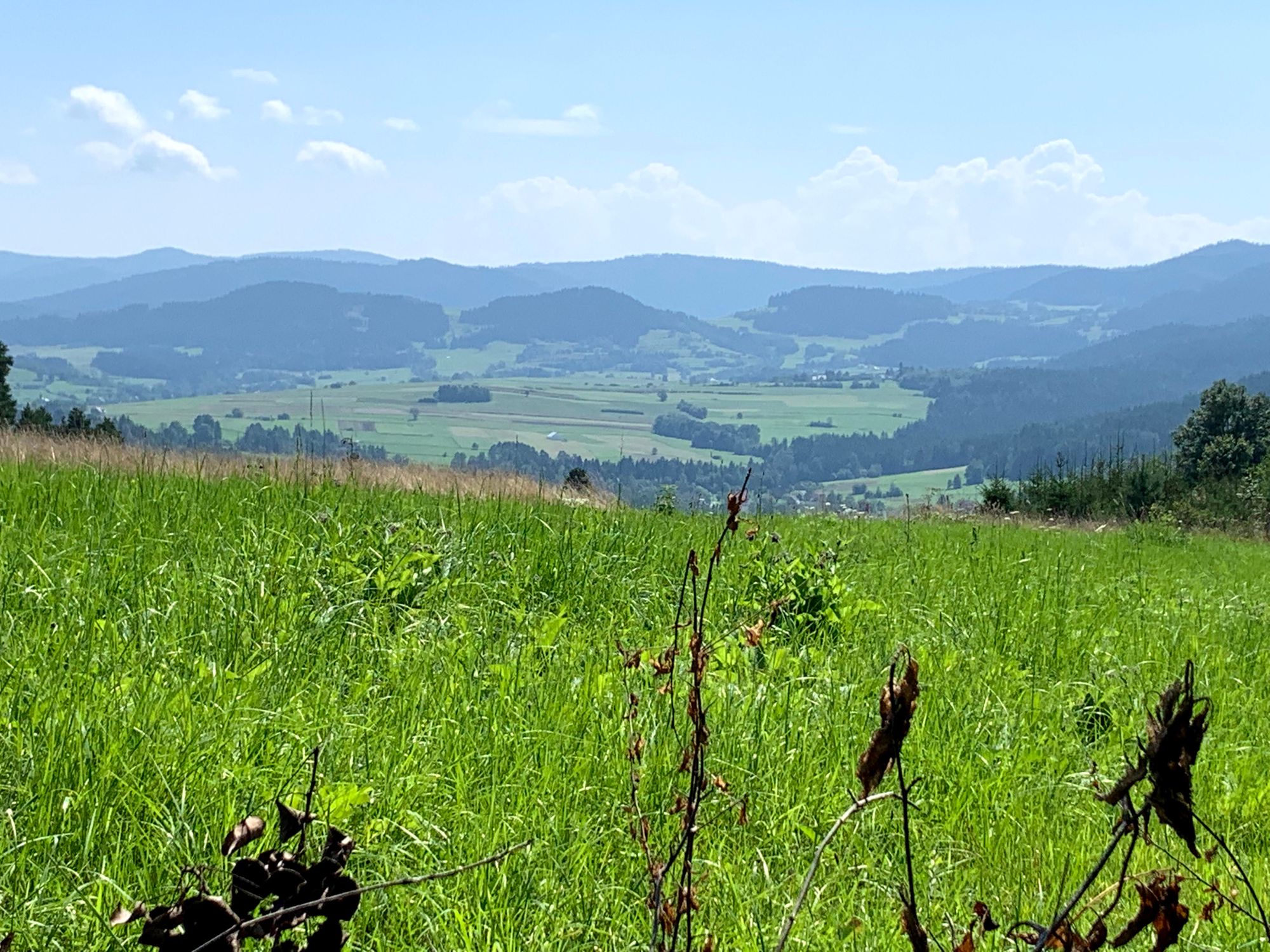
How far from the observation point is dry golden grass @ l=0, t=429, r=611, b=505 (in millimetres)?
8023

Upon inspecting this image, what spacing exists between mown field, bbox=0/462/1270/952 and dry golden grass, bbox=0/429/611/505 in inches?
44.5

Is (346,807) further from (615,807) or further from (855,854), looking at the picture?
(855,854)

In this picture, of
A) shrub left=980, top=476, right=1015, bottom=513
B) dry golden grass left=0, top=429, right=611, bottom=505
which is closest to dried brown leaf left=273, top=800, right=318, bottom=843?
dry golden grass left=0, top=429, right=611, bottom=505

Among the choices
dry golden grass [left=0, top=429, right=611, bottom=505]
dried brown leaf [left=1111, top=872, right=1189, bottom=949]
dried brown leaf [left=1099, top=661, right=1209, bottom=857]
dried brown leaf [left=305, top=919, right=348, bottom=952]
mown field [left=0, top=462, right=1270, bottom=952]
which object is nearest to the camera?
dried brown leaf [left=1099, top=661, right=1209, bottom=857]

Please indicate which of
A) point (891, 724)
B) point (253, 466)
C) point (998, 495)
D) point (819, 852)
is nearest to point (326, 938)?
point (819, 852)

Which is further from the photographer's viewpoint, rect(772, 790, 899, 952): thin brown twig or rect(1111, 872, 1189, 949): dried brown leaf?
rect(1111, 872, 1189, 949): dried brown leaf

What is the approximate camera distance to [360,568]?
5.30 metres

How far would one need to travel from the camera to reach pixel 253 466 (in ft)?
30.1

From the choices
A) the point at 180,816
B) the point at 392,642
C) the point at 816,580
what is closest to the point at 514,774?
the point at 180,816

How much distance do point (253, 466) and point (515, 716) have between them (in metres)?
6.38

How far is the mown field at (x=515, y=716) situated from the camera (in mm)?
2631

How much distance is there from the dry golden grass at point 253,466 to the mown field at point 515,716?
3.71ft

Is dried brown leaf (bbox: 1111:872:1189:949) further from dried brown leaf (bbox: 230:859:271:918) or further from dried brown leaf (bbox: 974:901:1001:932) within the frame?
dried brown leaf (bbox: 230:859:271:918)

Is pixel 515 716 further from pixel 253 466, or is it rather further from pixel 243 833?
pixel 253 466
